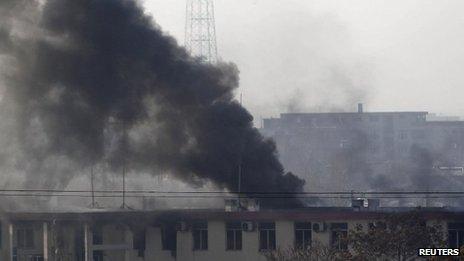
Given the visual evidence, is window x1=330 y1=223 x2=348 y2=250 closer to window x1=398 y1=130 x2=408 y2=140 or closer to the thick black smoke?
the thick black smoke

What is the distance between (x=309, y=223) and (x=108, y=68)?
17.9 meters

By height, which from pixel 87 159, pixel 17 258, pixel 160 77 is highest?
pixel 160 77

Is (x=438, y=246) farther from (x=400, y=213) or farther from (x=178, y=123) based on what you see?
(x=178, y=123)

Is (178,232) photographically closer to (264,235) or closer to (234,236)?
(234,236)

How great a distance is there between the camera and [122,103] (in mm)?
59375

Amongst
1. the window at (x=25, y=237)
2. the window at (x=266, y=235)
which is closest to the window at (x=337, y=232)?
the window at (x=266, y=235)

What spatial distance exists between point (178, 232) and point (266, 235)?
3730mm

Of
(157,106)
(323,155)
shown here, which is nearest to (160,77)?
(157,106)

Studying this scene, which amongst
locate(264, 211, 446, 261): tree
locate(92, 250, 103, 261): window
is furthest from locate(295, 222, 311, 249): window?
locate(92, 250, 103, 261): window

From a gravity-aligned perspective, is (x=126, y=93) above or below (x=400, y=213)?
above

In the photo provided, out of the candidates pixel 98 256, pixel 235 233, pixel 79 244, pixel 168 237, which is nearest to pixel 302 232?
pixel 235 233

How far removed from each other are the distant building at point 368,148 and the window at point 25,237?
4249 cm

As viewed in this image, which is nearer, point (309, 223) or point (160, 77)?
point (309, 223)

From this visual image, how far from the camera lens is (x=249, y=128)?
5922cm
